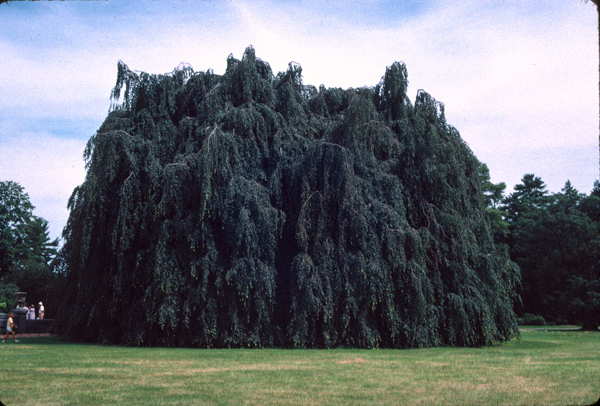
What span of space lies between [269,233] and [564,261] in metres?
30.1

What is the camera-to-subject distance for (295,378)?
10.6 metres

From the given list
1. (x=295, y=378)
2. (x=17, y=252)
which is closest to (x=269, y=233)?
(x=295, y=378)

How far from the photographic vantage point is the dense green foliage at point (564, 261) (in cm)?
3725

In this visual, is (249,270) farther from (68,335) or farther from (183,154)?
(68,335)

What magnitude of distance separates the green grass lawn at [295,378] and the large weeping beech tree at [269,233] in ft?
7.59

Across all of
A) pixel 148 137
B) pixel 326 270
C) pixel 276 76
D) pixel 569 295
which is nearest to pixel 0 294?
pixel 148 137

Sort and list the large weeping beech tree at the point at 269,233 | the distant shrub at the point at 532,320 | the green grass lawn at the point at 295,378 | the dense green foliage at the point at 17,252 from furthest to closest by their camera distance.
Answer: the distant shrub at the point at 532,320
the dense green foliage at the point at 17,252
the large weeping beech tree at the point at 269,233
the green grass lawn at the point at 295,378

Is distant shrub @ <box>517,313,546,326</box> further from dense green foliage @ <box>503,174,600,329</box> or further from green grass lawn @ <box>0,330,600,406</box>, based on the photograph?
green grass lawn @ <box>0,330,600,406</box>

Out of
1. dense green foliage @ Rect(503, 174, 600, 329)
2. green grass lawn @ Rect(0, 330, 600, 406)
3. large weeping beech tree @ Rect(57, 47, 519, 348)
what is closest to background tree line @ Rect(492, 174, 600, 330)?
dense green foliage @ Rect(503, 174, 600, 329)

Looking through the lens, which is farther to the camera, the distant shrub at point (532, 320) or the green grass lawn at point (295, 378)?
the distant shrub at point (532, 320)

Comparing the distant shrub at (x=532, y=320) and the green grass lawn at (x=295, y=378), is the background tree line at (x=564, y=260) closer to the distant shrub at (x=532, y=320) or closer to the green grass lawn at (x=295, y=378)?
the distant shrub at (x=532, y=320)

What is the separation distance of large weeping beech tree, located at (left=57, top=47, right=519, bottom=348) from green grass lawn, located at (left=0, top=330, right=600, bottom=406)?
231 cm

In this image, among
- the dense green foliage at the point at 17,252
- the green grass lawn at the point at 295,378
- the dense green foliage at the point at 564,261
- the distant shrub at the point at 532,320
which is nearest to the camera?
the green grass lawn at the point at 295,378

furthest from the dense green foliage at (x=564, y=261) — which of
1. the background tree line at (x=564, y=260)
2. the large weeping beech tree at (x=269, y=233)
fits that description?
the large weeping beech tree at (x=269, y=233)
